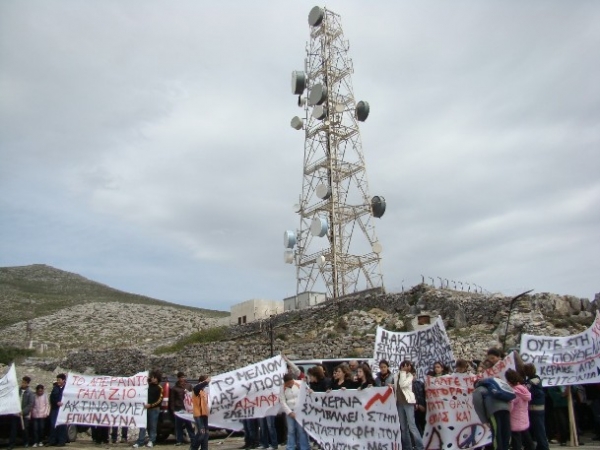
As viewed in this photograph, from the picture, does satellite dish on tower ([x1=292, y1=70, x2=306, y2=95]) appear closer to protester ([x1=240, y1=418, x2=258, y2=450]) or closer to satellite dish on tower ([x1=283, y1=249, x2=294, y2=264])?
satellite dish on tower ([x1=283, y1=249, x2=294, y2=264])

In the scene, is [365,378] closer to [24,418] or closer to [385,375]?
[385,375]

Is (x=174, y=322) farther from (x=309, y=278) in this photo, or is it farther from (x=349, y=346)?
(x=349, y=346)

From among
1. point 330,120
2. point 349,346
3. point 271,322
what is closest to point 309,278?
point 271,322

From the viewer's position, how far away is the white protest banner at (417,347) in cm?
1184

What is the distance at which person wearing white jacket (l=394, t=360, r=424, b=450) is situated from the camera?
32.0 feet

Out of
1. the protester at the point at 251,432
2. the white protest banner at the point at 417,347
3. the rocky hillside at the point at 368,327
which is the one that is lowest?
the protester at the point at 251,432

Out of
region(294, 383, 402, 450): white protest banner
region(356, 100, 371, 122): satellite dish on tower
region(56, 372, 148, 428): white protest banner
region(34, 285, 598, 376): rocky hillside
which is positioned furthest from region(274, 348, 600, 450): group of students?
region(356, 100, 371, 122): satellite dish on tower

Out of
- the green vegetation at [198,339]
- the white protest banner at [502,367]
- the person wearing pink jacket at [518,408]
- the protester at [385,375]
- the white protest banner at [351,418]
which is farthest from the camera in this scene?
the green vegetation at [198,339]

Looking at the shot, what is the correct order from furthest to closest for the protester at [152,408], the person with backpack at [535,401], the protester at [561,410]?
the protester at [152,408]
the protester at [561,410]
the person with backpack at [535,401]

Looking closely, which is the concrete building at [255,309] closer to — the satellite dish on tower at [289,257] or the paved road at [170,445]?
the satellite dish on tower at [289,257]

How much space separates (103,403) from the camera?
13984 mm

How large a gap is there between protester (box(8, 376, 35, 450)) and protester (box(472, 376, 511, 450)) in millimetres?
10198

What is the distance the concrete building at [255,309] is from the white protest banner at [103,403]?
73.4ft

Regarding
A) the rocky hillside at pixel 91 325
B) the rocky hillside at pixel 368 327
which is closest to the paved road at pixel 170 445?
the rocky hillside at pixel 368 327
